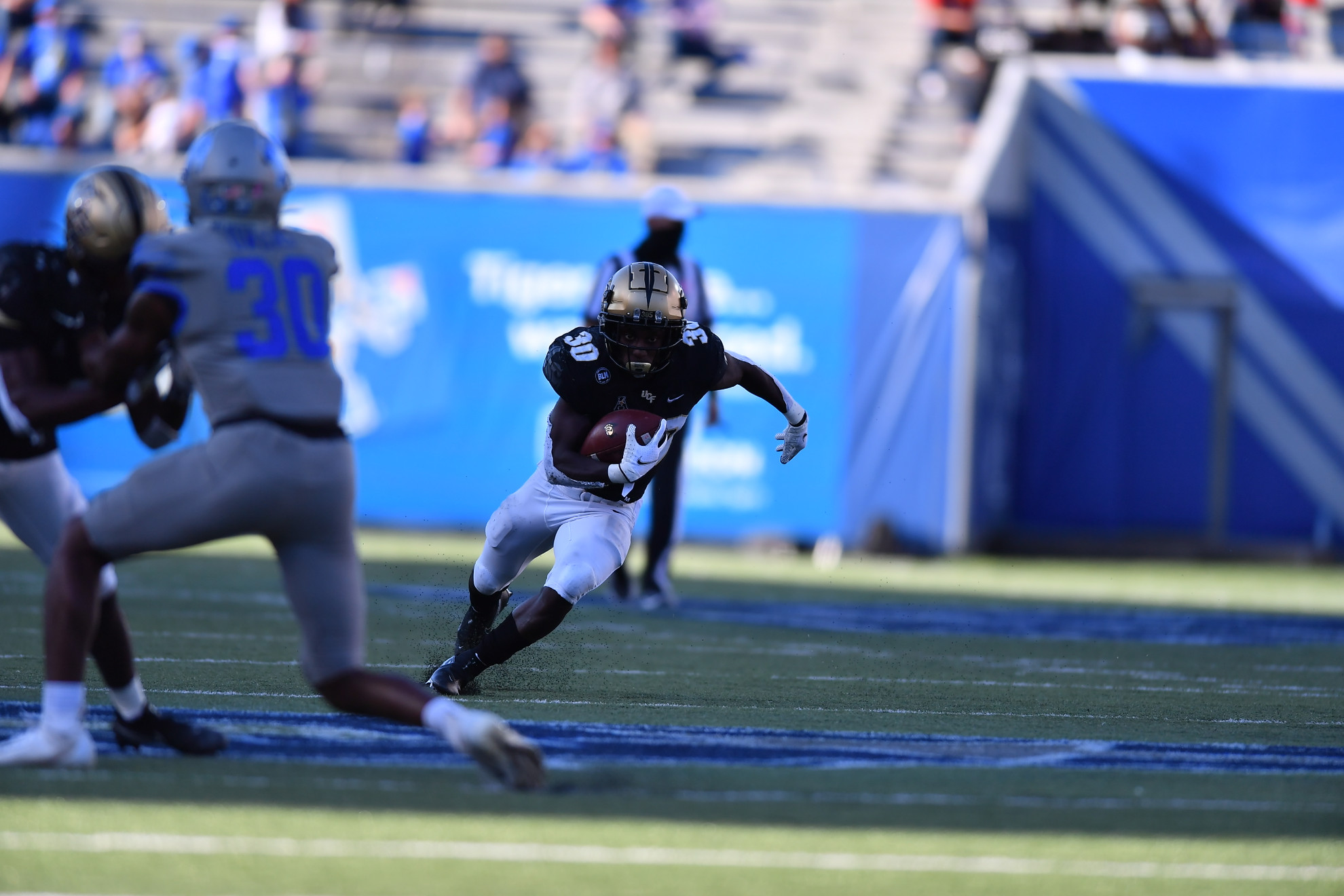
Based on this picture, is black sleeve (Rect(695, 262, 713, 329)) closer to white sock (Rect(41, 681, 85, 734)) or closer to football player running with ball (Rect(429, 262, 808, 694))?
football player running with ball (Rect(429, 262, 808, 694))

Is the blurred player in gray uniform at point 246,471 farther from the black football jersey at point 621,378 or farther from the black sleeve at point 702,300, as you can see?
the black sleeve at point 702,300

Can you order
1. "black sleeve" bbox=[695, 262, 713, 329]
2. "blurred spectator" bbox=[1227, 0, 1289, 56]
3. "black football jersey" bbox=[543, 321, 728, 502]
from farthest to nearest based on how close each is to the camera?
"blurred spectator" bbox=[1227, 0, 1289, 56] < "black sleeve" bbox=[695, 262, 713, 329] < "black football jersey" bbox=[543, 321, 728, 502]

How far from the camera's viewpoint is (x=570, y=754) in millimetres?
5113

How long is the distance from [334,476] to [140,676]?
2434 mm

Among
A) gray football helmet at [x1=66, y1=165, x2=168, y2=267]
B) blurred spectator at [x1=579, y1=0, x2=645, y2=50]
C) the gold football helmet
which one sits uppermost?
blurred spectator at [x1=579, y1=0, x2=645, y2=50]

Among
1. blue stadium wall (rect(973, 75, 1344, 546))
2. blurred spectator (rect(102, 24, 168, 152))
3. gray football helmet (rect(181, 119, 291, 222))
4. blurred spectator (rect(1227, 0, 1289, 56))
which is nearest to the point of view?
gray football helmet (rect(181, 119, 291, 222))

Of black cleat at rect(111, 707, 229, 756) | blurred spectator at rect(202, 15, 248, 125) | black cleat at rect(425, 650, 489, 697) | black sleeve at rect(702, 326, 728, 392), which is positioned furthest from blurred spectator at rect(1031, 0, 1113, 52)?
black cleat at rect(111, 707, 229, 756)

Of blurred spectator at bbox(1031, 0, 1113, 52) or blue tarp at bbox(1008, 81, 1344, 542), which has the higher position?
blurred spectator at bbox(1031, 0, 1113, 52)

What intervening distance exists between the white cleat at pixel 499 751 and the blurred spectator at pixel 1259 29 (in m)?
13.5

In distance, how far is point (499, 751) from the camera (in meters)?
4.37

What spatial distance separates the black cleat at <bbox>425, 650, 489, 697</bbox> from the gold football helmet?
115 centimetres

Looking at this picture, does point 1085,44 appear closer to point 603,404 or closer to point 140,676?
point 603,404

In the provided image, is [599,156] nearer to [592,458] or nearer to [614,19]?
[614,19]

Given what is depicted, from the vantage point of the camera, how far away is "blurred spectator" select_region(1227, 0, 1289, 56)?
52.9 ft
